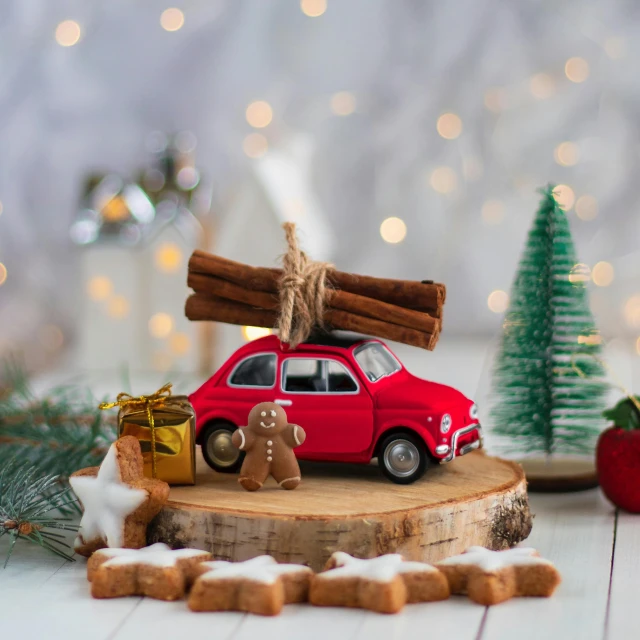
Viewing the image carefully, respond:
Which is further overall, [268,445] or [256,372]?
[256,372]

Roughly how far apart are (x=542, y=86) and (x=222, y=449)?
2.41 meters

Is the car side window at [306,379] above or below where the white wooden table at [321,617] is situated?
above

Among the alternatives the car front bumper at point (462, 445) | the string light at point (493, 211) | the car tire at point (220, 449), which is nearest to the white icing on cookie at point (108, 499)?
the car tire at point (220, 449)

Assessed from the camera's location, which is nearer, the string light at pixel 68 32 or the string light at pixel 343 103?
the string light at pixel 68 32

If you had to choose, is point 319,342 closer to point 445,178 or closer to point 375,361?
point 375,361

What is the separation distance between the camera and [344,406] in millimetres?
1469

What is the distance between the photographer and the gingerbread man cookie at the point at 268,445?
139 centimetres

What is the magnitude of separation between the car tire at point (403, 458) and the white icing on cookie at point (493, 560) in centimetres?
21

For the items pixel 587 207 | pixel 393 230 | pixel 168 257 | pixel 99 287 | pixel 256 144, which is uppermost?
pixel 256 144

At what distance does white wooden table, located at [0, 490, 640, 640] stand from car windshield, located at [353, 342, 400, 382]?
1.33 ft

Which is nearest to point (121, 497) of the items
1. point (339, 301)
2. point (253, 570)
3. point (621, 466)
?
point (253, 570)

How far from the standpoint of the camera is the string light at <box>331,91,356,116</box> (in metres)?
3.62

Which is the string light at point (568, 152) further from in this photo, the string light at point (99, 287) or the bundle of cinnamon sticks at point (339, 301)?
the bundle of cinnamon sticks at point (339, 301)

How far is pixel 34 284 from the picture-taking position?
3.74 metres
